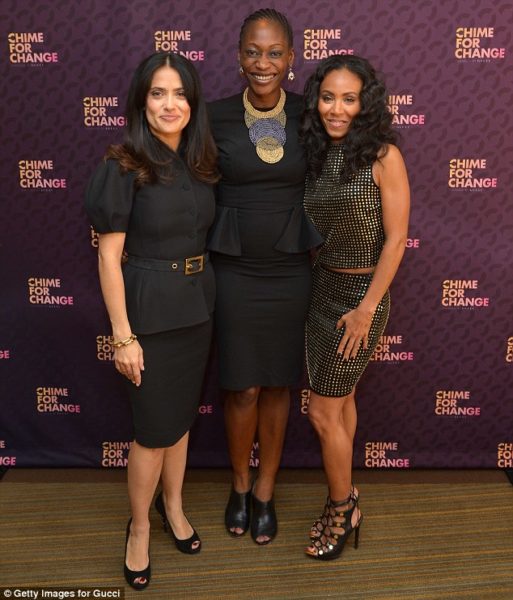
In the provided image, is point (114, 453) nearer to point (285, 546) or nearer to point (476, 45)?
point (285, 546)

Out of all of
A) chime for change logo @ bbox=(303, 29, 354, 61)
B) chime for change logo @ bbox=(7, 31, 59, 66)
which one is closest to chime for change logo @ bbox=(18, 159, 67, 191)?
chime for change logo @ bbox=(7, 31, 59, 66)

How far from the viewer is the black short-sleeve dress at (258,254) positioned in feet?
6.84

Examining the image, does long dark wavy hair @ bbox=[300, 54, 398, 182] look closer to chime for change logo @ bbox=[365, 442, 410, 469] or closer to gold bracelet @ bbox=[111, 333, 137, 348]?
gold bracelet @ bbox=[111, 333, 137, 348]

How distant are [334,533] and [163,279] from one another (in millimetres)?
1117

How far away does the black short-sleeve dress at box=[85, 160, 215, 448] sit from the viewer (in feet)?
5.87

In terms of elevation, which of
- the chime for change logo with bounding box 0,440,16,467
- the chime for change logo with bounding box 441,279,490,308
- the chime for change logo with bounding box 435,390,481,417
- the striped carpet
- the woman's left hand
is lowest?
the chime for change logo with bounding box 0,440,16,467

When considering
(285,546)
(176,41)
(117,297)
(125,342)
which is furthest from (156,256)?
(285,546)

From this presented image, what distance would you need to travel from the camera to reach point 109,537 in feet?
7.72

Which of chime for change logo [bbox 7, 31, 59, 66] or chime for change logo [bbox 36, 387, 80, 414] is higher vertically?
chime for change logo [bbox 7, 31, 59, 66]

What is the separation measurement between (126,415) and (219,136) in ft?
4.61

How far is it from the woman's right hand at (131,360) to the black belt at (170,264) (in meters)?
0.23

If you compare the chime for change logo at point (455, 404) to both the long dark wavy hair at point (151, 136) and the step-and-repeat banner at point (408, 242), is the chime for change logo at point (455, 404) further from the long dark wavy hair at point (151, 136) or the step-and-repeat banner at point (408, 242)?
the long dark wavy hair at point (151, 136)

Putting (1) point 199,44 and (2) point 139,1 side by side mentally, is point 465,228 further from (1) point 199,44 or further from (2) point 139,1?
(2) point 139,1

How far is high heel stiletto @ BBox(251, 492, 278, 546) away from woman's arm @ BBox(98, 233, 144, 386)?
0.83 meters
